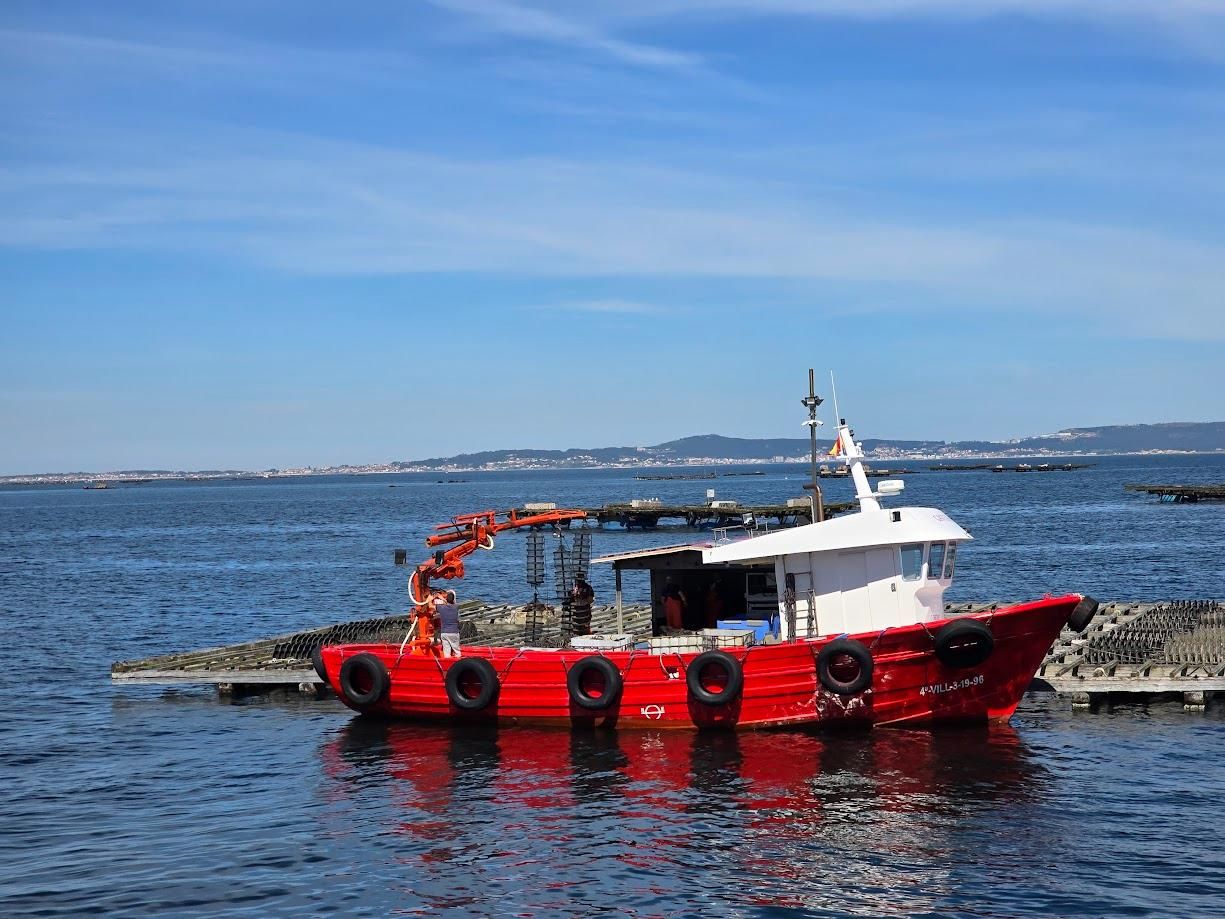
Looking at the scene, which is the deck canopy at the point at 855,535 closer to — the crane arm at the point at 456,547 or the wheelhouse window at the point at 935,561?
the wheelhouse window at the point at 935,561

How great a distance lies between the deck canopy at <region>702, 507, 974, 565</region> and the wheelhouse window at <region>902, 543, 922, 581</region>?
1.14ft

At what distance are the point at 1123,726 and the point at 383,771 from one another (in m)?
13.8

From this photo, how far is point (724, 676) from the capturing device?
25094 mm

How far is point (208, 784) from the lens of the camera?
23688 mm

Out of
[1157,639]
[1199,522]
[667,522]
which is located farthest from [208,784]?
[667,522]

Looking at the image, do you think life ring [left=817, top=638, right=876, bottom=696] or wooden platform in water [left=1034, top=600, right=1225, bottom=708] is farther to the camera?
wooden platform in water [left=1034, top=600, right=1225, bottom=708]

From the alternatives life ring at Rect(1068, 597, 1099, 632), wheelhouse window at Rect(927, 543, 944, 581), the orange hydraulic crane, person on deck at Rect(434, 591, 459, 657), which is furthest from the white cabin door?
person on deck at Rect(434, 591, 459, 657)

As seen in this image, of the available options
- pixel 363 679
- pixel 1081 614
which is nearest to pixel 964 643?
pixel 1081 614

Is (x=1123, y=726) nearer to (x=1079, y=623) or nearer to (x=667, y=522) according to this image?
(x=1079, y=623)

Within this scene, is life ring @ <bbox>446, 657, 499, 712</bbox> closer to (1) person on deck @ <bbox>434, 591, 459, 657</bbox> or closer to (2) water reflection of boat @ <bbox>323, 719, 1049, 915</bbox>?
(2) water reflection of boat @ <bbox>323, 719, 1049, 915</bbox>

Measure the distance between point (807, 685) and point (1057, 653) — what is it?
350 inches

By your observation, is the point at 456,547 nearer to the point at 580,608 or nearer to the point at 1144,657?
the point at 580,608

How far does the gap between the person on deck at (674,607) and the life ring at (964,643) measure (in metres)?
6.02

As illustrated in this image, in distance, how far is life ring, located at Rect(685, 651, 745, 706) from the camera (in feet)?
81.4
